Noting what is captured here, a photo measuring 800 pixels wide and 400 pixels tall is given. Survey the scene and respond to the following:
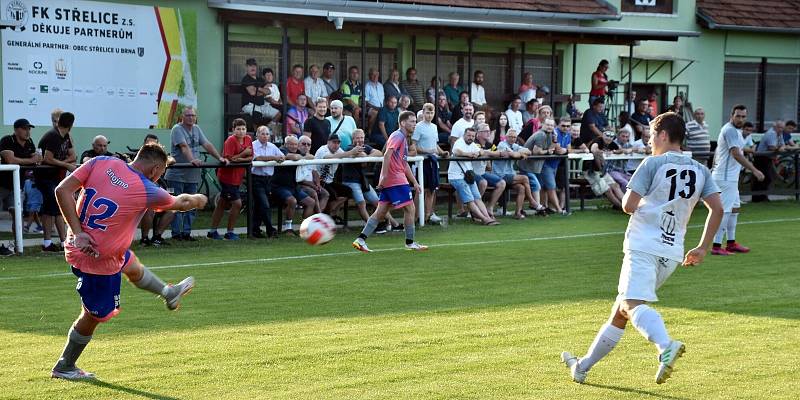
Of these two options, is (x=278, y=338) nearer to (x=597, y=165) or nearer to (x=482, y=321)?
(x=482, y=321)

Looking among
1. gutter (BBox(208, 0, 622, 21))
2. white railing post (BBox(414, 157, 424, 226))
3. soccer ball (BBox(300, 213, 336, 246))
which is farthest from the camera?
gutter (BBox(208, 0, 622, 21))

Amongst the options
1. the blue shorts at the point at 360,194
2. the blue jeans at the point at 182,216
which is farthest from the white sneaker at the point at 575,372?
the blue shorts at the point at 360,194

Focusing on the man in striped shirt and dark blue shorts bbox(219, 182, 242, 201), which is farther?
the man in striped shirt

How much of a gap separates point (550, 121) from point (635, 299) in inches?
556

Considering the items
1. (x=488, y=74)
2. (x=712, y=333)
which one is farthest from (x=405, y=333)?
(x=488, y=74)

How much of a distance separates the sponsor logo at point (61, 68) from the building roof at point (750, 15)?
17213 mm

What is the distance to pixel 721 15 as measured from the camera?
30.1 metres

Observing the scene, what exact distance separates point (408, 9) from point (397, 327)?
15065mm

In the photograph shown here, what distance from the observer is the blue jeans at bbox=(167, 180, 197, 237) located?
16.1 meters

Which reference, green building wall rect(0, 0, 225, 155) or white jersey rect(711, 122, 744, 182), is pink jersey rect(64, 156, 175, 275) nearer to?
white jersey rect(711, 122, 744, 182)

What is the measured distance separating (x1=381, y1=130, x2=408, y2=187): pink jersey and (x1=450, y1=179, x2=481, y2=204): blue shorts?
3.74m

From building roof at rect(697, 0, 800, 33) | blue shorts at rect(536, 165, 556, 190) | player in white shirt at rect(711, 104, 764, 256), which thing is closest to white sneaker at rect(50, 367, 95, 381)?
player in white shirt at rect(711, 104, 764, 256)

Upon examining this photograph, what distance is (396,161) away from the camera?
51.2 ft

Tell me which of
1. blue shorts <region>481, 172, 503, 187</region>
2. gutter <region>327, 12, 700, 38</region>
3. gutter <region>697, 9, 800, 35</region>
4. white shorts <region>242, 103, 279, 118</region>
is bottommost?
blue shorts <region>481, 172, 503, 187</region>
